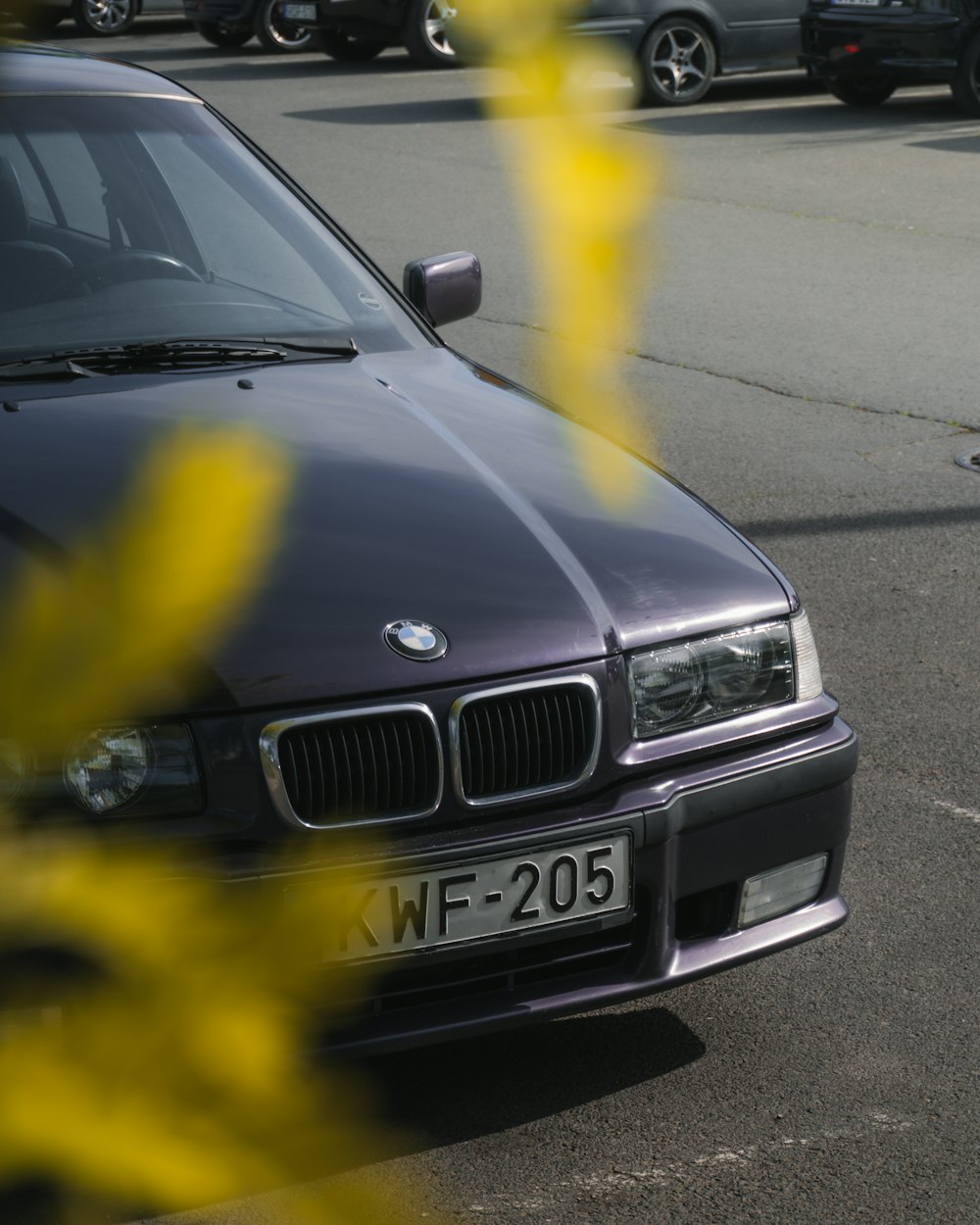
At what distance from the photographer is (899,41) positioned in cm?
1377

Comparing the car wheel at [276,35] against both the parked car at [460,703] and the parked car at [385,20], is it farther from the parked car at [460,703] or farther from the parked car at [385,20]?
the parked car at [460,703]

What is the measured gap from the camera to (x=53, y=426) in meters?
2.94

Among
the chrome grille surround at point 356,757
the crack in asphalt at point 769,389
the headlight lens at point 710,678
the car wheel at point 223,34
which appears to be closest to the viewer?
the chrome grille surround at point 356,757

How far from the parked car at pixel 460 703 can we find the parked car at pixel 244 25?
15220mm

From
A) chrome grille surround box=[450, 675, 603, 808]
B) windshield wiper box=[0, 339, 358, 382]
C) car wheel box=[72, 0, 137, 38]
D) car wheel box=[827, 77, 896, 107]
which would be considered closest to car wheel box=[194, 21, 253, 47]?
car wheel box=[827, 77, 896, 107]

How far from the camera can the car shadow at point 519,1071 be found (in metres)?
2.64

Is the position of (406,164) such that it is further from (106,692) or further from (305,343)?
(106,692)

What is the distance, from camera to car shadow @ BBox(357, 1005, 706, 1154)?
104 inches

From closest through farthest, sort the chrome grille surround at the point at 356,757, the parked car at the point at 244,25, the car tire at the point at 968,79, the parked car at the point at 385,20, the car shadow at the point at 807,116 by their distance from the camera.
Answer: the parked car at the point at 385,20 < the chrome grille surround at the point at 356,757 < the car tire at the point at 968,79 < the car shadow at the point at 807,116 < the parked car at the point at 244,25

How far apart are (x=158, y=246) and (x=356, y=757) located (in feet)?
5.67

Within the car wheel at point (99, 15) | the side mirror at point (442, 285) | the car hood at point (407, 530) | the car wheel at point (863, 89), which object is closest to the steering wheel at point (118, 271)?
the car hood at point (407, 530)

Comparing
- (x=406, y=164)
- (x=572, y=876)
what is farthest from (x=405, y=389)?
(x=406, y=164)

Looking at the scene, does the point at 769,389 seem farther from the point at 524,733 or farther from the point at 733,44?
the point at 733,44

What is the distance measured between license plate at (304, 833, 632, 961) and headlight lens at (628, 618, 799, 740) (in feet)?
0.70
